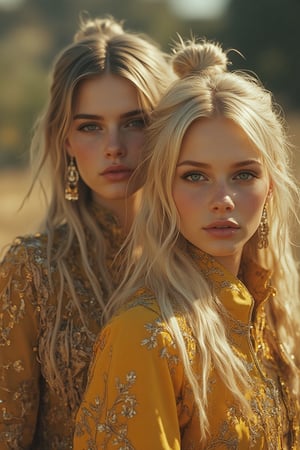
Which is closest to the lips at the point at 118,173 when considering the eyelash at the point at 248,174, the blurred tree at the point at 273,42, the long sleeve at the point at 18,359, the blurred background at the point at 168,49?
the long sleeve at the point at 18,359

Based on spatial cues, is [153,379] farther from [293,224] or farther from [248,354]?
[293,224]

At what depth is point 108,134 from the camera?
131 inches

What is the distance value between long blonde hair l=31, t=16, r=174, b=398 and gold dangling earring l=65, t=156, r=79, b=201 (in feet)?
0.10

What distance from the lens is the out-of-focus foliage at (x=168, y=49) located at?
18031 millimetres

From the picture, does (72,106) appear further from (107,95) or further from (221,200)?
(221,200)

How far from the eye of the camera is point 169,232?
2723 mm

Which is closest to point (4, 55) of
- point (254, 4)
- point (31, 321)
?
point (254, 4)

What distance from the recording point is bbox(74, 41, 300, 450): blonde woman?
2.41 metres

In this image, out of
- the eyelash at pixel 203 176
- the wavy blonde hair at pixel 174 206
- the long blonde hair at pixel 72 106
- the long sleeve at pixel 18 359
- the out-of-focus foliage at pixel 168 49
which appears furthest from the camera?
the out-of-focus foliage at pixel 168 49

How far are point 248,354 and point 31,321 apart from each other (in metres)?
0.90

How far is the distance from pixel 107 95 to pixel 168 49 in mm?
19423

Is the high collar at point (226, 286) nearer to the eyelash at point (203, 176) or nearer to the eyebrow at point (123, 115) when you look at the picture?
the eyelash at point (203, 176)

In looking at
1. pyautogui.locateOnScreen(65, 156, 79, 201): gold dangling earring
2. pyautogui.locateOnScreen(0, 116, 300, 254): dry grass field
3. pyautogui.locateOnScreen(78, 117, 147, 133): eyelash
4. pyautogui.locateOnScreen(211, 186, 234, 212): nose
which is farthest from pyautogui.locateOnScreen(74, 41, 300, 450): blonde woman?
pyautogui.locateOnScreen(0, 116, 300, 254): dry grass field

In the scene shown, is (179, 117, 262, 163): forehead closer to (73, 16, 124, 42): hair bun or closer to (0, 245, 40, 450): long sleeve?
(0, 245, 40, 450): long sleeve
